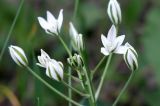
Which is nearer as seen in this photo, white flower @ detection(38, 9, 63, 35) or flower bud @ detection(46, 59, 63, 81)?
flower bud @ detection(46, 59, 63, 81)

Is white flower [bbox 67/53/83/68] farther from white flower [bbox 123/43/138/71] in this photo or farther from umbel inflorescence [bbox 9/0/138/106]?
white flower [bbox 123/43/138/71]

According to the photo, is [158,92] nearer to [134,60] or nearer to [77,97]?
[77,97]

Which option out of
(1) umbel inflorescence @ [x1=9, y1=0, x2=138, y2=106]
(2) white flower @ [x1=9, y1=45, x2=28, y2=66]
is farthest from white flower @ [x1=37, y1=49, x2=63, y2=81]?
(2) white flower @ [x1=9, y1=45, x2=28, y2=66]

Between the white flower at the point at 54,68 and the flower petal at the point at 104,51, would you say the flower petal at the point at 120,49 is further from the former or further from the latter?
the white flower at the point at 54,68

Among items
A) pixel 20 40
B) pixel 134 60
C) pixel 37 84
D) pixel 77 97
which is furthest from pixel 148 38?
pixel 134 60

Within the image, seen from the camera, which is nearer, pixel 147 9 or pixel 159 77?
pixel 159 77

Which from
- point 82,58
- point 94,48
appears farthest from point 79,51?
point 94,48

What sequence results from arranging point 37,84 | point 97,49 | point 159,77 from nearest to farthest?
point 37,84 → point 159,77 → point 97,49
